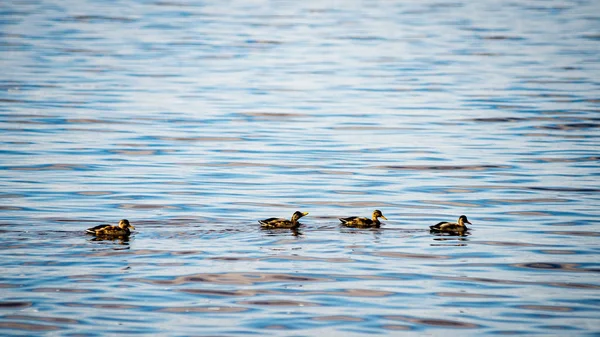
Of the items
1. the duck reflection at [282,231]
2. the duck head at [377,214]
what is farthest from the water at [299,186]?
the duck head at [377,214]

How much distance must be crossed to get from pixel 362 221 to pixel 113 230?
4.34 meters

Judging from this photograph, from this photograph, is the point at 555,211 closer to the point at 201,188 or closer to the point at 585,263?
the point at 585,263

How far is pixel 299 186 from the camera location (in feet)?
76.0

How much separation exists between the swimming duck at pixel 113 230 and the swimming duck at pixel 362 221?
3842mm

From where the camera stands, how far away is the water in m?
14.4

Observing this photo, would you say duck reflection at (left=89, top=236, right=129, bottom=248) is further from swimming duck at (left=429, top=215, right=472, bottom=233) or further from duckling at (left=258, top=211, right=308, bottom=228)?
swimming duck at (left=429, top=215, right=472, bottom=233)

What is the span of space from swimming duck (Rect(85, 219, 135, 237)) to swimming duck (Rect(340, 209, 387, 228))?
3.84 m

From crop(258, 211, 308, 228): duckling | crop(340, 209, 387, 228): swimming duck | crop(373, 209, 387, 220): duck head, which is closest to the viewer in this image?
crop(258, 211, 308, 228): duckling

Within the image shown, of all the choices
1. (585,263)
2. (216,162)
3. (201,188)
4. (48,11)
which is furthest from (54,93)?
(48,11)

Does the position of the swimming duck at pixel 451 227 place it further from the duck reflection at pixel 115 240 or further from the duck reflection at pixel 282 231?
the duck reflection at pixel 115 240

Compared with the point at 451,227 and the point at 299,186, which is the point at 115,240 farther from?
the point at 299,186

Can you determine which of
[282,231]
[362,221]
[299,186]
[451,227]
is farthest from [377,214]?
[299,186]

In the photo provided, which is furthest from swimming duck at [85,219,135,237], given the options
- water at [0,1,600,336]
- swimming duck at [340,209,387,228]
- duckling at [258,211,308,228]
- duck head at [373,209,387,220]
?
duck head at [373,209,387,220]

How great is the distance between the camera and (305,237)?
1795cm
